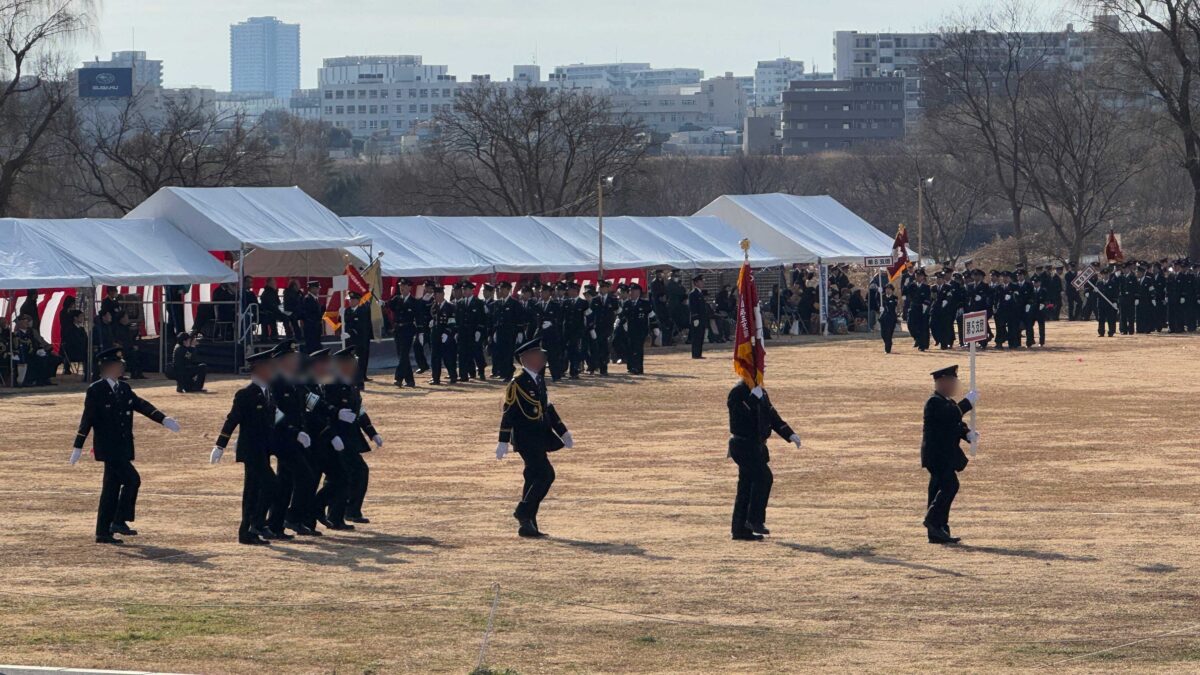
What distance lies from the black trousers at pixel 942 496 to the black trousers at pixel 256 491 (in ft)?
18.1

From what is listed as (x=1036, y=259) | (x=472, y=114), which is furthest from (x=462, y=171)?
(x=1036, y=259)

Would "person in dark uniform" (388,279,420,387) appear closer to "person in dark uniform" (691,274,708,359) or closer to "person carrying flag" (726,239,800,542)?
"person in dark uniform" (691,274,708,359)

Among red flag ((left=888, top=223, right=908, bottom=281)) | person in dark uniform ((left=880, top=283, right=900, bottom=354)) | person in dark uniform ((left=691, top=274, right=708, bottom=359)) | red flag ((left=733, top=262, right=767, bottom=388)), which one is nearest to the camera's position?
red flag ((left=733, top=262, right=767, bottom=388))

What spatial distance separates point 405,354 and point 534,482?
57.3ft

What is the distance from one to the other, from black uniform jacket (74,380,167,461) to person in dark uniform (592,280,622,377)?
18892mm

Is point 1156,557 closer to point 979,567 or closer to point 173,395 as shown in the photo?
point 979,567

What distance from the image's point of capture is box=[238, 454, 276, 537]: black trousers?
49.4ft

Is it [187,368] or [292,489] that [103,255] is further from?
[292,489]

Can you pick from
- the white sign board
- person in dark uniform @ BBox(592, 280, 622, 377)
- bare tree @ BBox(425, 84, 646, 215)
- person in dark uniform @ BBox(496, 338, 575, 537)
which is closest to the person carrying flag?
person in dark uniform @ BBox(496, 338, 575, 537)

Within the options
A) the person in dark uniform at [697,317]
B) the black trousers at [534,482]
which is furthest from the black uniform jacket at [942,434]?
the person in dark uniform at [697,317]

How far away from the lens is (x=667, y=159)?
122 meters

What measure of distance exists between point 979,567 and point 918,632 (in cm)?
238

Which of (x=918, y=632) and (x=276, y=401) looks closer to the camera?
(x=918, y=632)

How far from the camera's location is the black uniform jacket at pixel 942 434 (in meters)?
14.6
